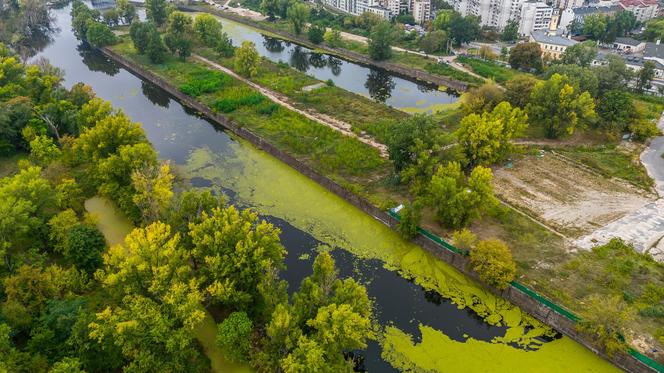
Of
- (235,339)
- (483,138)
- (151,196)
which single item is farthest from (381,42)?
(235,339)

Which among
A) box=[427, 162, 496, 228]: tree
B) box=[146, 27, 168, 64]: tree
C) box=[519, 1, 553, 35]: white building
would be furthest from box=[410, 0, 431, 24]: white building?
box=[427, 162, 496, 228]: tree

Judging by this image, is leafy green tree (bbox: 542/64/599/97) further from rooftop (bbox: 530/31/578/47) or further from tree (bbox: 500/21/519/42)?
tree (bbox: 500/21/519/42)

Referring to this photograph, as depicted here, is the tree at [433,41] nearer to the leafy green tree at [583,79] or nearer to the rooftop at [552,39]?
the rooftop at [552,39]

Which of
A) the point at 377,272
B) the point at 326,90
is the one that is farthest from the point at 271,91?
the point at 377,272

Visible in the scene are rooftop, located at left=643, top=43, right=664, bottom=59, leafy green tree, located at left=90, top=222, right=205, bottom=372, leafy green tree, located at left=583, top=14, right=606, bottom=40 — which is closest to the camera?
leafy green tree, located at left=90, top=222, right=205, bottom=372

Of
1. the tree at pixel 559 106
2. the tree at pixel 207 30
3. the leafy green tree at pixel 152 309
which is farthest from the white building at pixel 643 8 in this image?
the leafy green tree at pixel 152 309

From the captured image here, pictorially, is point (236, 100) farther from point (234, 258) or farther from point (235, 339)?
point (235, 339)

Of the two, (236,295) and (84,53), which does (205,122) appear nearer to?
(236,295)
